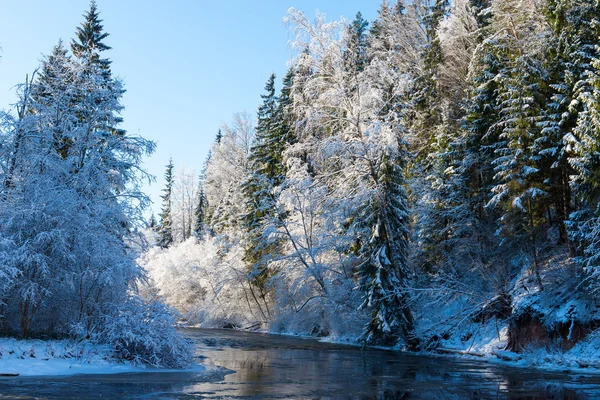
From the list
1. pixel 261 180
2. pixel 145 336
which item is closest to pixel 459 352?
pixel 145 336

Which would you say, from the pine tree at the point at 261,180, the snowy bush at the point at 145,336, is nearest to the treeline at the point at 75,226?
the snowy bush at the point at 145,336

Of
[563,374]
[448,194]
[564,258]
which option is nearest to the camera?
[563,374]

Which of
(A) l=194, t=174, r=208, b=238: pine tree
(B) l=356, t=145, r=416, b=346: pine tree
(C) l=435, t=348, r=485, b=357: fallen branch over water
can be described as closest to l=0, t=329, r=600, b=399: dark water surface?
(C) l=435, t=348, r=485, b=357: fallen branch over water

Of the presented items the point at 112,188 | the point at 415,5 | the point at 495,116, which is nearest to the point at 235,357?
the point at 112,188

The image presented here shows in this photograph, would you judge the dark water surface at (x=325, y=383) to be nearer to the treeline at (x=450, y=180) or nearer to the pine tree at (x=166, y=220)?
the treeline at (x=450, y=180)

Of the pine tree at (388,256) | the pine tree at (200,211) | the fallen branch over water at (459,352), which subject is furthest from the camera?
the pine tree at (200,211)

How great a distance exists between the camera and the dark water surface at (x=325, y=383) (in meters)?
10.5

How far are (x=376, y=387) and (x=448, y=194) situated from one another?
54.1ft

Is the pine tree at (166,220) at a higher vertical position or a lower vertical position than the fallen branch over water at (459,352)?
higher

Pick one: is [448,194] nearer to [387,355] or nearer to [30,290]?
[387,355]

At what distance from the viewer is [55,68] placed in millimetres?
18547

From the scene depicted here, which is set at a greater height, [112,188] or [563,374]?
[112,188]

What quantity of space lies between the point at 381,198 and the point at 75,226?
47.1ft

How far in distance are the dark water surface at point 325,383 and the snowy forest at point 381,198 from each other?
8.63ft
